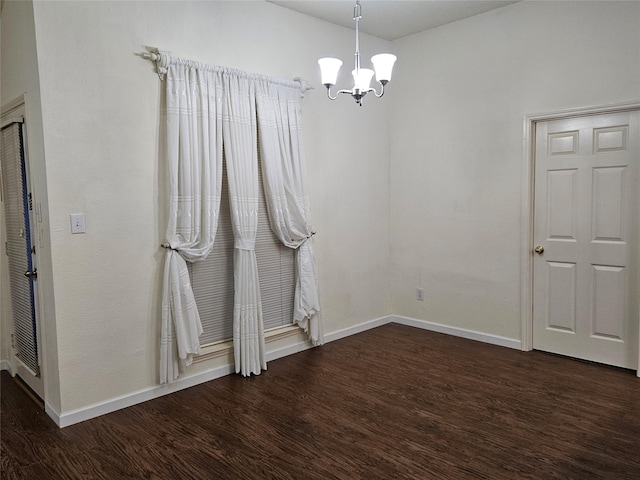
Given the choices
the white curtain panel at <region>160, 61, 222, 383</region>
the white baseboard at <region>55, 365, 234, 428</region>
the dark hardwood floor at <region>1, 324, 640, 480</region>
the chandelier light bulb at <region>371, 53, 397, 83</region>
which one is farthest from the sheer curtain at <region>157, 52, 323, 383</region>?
the chandelier light bulb at <region>371, 53, 397, 83</region>

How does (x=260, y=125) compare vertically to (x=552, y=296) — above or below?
above

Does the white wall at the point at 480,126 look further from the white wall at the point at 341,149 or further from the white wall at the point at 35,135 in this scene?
the white wall at the point at 35,135

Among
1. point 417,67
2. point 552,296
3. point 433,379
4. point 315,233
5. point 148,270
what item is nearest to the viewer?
point 148,270

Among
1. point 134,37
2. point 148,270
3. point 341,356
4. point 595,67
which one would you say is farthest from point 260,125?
point 595,67

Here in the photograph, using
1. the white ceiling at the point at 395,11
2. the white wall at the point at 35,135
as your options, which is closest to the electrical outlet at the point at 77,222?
the white wall at the point at 35,135

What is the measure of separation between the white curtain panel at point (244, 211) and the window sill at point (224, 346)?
0.33ft

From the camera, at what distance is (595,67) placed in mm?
3721

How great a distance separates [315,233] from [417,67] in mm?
1988

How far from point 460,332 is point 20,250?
3.80 meters

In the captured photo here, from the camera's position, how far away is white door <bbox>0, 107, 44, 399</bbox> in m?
3.27

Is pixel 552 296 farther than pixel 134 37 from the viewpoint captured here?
Yes

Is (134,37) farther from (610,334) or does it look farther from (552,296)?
(610,334)

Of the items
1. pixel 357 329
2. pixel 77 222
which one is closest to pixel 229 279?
pixel 77 222

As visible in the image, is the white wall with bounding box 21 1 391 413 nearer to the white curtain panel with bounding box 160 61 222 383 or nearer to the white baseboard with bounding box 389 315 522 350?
the white curtain panel with bounding box 160 61 222 383
